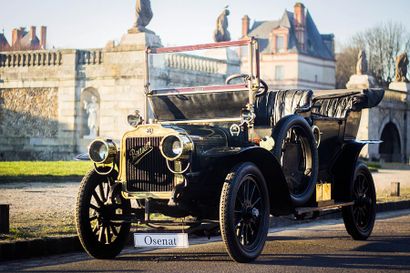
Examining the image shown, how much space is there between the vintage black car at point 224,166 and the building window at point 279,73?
84692mm

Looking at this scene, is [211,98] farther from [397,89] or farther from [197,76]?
[397,89]

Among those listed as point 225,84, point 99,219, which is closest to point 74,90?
point 225,84

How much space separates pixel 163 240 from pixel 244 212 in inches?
36.2

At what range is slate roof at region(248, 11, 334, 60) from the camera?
316 feet

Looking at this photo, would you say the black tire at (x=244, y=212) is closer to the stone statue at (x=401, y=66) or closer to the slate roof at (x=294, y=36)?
the stone statue at (x=401, y=66)

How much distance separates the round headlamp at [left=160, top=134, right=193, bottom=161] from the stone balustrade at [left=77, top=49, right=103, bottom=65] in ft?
84.6

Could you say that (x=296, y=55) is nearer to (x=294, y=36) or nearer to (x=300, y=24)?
(x=294, y=36)

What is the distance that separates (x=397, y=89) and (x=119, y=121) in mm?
28097

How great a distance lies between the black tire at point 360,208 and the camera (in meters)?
11.9

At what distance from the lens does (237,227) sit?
9.35 metres

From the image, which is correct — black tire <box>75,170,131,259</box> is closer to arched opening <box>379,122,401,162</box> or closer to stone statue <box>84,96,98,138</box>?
stone statue <box>84,96,98,138</box>

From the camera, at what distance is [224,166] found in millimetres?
9594

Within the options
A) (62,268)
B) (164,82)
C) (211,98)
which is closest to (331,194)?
(211,98)

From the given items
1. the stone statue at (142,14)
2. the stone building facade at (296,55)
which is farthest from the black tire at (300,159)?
the stone building facade at (296,55)
